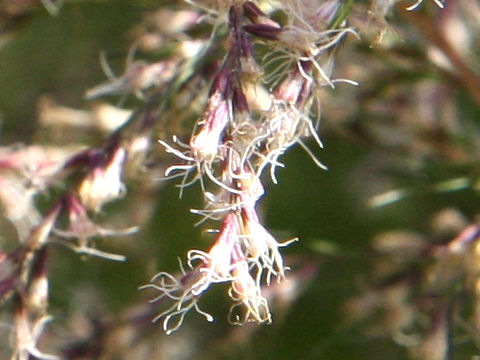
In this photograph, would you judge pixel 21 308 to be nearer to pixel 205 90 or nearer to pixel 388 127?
pixel 205 90

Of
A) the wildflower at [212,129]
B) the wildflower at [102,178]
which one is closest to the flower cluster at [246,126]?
the wildflower at [212,129]

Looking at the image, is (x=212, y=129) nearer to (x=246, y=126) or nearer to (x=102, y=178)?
(x=246, y=126)

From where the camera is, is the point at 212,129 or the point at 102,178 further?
the point at 102,178

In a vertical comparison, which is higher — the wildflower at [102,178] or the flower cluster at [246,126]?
the flower cluster at [246,126]

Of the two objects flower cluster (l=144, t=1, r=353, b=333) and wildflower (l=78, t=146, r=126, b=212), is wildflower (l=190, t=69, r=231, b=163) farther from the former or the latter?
wildflower (l=78, t=146, r=126, b=212)

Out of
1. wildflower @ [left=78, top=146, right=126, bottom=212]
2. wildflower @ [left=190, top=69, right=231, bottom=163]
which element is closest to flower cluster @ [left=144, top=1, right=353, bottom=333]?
wildflower @ [left=190, top=69, right=231, bottom=163]

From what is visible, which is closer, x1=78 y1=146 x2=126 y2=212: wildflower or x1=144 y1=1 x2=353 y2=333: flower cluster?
x1=144 y1=1 x2=353 y2=333: flower cluster

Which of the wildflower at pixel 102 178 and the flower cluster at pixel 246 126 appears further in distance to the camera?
the wildflower at pixel 102 178

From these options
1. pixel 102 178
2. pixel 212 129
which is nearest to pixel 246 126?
pixel 212 129

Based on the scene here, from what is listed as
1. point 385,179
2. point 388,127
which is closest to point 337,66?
point 388,127

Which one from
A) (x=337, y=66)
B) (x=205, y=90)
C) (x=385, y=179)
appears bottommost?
(x=385, y=179)

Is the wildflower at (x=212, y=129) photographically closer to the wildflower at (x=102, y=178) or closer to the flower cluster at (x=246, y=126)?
the flower cluster at (x=246, y=126)
